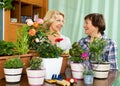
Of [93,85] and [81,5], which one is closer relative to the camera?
[93,85]

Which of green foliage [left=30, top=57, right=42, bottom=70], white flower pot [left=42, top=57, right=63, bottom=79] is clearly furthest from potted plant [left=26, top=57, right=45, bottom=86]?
white flower pot [left=42, top=57, right=63, bottom=79]

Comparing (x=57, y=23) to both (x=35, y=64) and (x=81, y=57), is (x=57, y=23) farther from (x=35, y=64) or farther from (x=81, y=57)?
(x=35, y=64)

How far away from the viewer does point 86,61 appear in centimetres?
143

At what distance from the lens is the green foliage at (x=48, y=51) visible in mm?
1336

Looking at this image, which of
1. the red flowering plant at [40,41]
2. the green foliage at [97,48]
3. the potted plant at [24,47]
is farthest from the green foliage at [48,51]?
the green foliage at [97,48]

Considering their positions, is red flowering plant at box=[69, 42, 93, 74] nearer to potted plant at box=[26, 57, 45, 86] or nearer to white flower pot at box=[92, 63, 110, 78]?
white flower pot at box=[92, 63, 110, 78]

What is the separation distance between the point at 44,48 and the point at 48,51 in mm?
29

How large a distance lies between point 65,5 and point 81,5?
28 cm

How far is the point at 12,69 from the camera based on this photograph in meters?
1.20

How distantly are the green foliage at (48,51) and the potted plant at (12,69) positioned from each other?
165 millimetres

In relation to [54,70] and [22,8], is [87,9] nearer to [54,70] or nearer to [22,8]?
[22,8]

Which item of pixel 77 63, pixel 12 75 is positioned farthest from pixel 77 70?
pixel 12 75

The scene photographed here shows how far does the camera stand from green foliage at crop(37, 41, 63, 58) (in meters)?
1.34

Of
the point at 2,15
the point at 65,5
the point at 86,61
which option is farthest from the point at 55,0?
the point at 86,61
